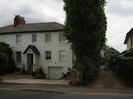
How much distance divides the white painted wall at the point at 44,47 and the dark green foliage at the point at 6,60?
126cm

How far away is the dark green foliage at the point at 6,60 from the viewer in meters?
52.3

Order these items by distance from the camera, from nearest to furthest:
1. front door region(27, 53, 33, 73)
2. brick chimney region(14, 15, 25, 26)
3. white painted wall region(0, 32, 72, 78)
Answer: white painted wall region(0, 32, 72, 78), front door region(27, 53, 33, 73), brick chimney region(14, 15, 25, 26)

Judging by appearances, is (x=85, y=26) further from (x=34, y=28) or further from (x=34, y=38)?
(x=34, y=28)

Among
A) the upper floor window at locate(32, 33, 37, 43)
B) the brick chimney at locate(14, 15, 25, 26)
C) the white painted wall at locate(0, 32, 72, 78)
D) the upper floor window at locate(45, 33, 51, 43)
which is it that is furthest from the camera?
the brick chimney at locate(14, 15, 25, 26)

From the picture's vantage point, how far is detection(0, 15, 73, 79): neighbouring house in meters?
52.7

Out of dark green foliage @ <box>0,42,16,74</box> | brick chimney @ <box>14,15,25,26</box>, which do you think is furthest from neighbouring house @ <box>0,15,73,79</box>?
brick chimney @ <box>14,15,25,26</box>

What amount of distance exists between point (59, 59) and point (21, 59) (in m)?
6.66

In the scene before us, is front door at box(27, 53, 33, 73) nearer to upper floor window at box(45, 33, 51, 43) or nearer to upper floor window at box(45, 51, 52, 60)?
upper floor window at box(45, 51, 52, 60)

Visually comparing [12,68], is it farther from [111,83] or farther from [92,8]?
[111,83]

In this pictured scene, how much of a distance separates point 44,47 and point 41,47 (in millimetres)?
524

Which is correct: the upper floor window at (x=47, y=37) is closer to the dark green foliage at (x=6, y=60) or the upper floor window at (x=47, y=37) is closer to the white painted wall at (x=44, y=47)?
the white painted wall at (x=44, y=47)

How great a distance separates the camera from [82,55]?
134 ft

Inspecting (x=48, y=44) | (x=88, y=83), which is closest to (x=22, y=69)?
(x=48, y=44)

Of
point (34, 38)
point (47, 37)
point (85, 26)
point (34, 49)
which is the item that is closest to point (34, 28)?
point (34, 38)
